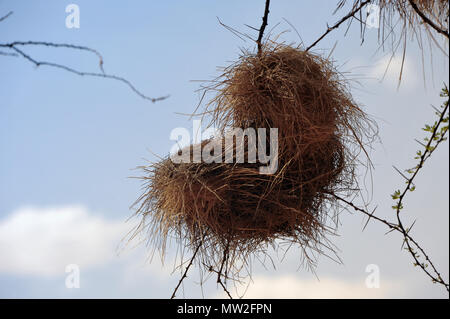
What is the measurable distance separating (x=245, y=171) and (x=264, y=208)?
8 centimetres

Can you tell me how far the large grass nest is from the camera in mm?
852

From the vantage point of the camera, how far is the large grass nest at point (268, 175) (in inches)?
33.5

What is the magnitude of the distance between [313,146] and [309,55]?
0.65 feet

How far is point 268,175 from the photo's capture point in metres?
0.84

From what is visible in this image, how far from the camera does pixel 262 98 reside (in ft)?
2.92

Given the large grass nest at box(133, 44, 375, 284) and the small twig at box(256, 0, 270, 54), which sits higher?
the small twig at box(256, 0, 270, 54)

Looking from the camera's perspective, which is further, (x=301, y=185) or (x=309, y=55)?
(x=309, y=55)

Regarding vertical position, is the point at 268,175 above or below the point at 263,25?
below

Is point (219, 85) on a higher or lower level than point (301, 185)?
higher
